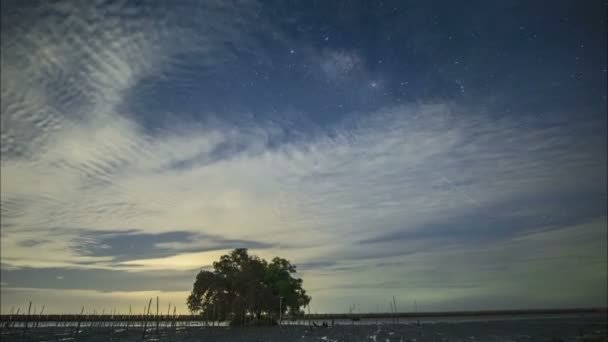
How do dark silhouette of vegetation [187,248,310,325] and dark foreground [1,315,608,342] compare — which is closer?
dark foreground [1,315,608,342]

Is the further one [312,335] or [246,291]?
[246,291]

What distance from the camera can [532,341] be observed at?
46406 millimetres

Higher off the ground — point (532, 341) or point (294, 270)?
point (294, 270)

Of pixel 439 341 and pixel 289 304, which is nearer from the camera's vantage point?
pixel 439 341

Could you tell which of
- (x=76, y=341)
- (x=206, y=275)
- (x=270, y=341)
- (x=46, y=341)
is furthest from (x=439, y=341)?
(x=46, y=341)

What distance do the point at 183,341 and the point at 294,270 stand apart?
32.9m

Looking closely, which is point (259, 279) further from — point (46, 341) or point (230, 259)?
point (46, 341)

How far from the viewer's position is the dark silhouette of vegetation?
6600cm

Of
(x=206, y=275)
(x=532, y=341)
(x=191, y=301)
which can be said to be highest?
(x=206, y=275)

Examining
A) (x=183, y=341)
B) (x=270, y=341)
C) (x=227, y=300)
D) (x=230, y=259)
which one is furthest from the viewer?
(x=230, y=259)

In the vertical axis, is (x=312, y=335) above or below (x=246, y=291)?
below

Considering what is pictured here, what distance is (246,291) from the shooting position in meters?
66.4

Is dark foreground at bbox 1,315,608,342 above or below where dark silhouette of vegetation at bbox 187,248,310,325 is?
below

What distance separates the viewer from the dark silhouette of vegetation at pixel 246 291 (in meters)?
66.0
